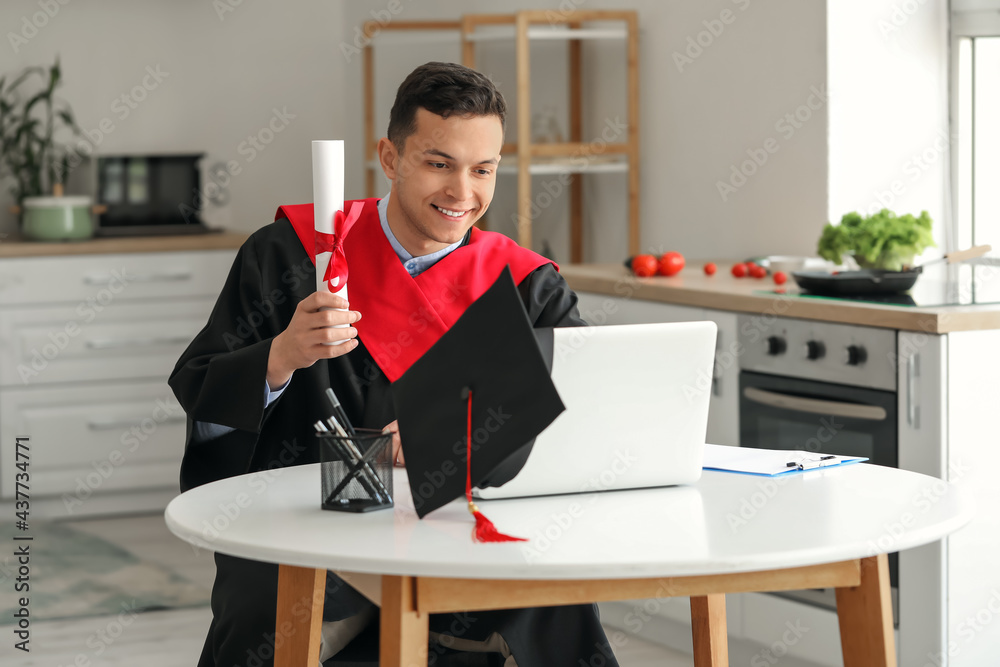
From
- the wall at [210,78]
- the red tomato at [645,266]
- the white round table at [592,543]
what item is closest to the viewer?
the white round table at [592,543]

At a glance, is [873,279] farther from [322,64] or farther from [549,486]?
[322,64]

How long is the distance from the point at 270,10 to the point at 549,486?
4.22 meters

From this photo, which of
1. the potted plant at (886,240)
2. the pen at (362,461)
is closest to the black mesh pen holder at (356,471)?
the pen at (362,461)

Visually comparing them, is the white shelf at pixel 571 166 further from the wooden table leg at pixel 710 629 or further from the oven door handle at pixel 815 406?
the wooden table leg at pixel 710 629

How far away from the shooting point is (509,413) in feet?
4.36

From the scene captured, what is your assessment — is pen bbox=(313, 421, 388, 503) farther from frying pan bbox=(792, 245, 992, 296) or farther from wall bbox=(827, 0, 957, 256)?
wall bbox=(827, 0, 957, 256)

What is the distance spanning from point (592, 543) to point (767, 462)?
19.4 inches

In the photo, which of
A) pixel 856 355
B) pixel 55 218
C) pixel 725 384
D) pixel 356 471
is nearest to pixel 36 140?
pixel 55 218

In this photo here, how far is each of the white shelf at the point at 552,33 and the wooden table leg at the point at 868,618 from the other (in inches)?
108

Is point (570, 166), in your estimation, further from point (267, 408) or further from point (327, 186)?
point (327, 186)

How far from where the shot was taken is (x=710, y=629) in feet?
5.69

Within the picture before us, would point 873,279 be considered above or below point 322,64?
below

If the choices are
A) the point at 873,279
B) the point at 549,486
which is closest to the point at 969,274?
the point at 873,279

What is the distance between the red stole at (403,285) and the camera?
74.2 inches
